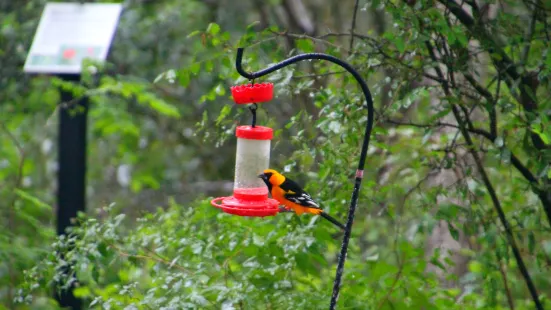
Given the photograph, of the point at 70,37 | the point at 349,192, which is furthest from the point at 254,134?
the point at 70,37

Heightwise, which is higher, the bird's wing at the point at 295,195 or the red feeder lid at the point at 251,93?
the red feeder lid at the point at 251,93

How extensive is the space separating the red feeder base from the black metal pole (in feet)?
6.72

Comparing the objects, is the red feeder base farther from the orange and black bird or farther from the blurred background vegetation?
the blurred background vegetation

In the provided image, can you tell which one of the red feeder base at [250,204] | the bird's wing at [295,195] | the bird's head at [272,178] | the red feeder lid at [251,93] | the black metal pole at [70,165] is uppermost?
the red feeder lid at [251,93]

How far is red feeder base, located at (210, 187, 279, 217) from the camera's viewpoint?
2908 mm

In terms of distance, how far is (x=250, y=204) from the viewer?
9.91 ft

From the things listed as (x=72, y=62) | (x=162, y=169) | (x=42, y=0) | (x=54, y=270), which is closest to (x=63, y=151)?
(x=72, y=62)

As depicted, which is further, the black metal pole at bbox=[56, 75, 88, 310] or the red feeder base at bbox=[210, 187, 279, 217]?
the black metal pole at bbox=[56, 75, 88, 310]

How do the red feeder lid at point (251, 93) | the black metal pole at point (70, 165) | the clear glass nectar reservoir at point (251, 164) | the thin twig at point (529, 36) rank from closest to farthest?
the red feeder lid at point (251, 93), the clear glass nectar reservoir at point (251, 164), the thin twig at point (529, 36), the black metal pole at point (70, 165)

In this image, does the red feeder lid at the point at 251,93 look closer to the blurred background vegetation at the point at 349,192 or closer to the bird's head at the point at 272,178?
the bird's head at the point at 272,178

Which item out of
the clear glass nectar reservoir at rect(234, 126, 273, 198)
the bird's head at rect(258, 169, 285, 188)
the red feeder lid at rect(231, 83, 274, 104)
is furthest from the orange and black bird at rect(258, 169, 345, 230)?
the red feeder lid at rect(231, 83, 274, 104)

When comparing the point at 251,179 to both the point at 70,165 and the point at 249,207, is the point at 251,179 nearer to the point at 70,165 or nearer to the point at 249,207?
the point at 249,207

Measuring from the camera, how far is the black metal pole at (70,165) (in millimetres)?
4938

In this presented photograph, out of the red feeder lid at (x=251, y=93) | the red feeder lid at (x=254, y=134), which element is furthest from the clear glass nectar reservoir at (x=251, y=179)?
the red feeder lid at (x=251, y=93)
